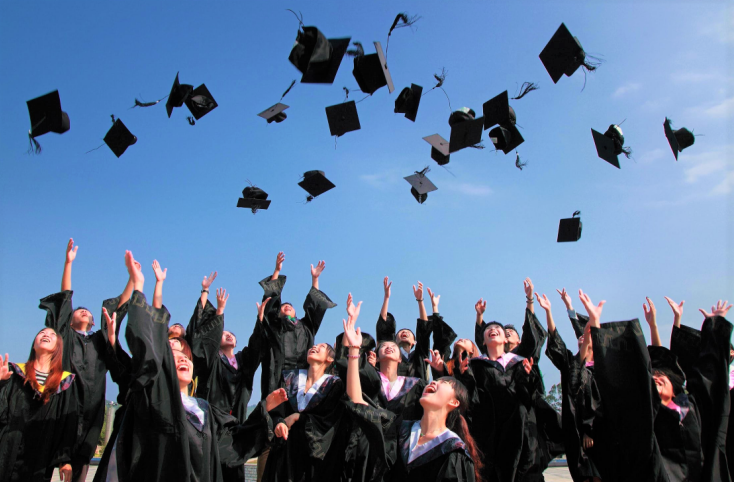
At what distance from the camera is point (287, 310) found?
620 centimetres

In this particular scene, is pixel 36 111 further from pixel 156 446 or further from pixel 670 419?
pixel 670 419

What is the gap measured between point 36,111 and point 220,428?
429cm

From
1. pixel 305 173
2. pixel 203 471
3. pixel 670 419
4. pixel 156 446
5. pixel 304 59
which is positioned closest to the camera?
pixel 156 446

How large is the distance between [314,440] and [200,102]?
14.3 ft

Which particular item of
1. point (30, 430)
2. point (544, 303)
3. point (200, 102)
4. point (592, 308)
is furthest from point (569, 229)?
point (30, 430)

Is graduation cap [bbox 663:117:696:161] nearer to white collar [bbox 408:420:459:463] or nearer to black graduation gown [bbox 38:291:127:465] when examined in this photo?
white collar [bbox 408:420:459:463]

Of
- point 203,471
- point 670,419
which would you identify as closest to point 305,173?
point 203,471

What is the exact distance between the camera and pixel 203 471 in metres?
3.36

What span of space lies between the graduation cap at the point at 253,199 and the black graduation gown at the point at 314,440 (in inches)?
132

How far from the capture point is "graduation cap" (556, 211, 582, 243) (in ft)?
22.1

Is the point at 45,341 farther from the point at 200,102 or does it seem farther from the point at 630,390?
the point at 630,390

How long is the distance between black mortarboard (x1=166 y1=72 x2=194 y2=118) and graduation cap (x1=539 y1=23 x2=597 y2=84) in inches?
157

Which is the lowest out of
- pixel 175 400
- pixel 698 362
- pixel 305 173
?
pixel 175 400

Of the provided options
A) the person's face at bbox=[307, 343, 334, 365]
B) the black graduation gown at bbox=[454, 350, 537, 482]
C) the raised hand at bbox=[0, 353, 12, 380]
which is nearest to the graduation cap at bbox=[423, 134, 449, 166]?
the black graduation gown at bbox=[454, 350, 537, 482]
